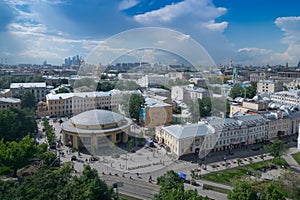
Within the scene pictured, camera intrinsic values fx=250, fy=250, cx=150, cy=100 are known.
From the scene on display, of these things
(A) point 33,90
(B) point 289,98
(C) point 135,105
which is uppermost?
(A) point 33,90

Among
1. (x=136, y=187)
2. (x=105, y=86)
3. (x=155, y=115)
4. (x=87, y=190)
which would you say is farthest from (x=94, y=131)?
(x=105, y=86)

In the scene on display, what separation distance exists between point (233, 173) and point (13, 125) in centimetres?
944

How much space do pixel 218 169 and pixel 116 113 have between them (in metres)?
5.24

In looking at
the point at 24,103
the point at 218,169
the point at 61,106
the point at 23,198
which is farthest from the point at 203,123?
the point at 24,103

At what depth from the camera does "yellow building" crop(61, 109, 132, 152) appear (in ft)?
35.3

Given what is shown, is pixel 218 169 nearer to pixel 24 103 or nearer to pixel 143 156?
pixel 143 156

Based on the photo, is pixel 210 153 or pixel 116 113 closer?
pixel 210 153

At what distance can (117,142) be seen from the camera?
11.7m

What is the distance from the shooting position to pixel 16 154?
8172mm

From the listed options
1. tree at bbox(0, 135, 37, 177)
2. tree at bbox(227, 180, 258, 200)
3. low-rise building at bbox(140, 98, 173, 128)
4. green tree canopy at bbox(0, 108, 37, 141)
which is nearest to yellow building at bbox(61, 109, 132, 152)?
low-rise building at bbox(140, 98, 173, 128)

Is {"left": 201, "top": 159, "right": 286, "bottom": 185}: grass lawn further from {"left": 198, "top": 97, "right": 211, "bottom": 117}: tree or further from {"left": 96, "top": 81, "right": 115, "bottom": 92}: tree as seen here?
{"left": 96, "top": 81, "right": 115, "bottom": 92}: tree

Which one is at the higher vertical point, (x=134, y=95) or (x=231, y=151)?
(x=134, y=95)

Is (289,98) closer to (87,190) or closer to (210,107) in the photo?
(210,107)

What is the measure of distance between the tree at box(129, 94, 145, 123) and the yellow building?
1.30m
